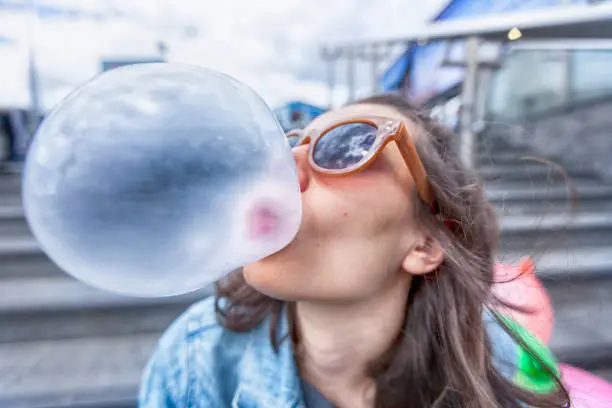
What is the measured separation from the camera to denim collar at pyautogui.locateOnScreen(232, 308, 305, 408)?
2.55 feet

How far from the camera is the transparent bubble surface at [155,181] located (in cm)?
40

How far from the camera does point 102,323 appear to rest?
1523 mm

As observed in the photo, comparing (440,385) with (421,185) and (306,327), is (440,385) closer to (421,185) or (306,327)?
(306,327)

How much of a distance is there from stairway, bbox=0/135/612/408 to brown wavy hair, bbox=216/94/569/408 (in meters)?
0.28

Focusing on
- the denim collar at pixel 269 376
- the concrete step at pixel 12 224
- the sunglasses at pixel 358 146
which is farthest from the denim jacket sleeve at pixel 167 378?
the concrete step at pixel 12 224

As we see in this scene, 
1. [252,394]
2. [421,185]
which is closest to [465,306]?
[421,185]

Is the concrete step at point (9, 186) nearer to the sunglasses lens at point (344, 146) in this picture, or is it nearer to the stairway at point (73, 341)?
the stairway at point (73, 341)

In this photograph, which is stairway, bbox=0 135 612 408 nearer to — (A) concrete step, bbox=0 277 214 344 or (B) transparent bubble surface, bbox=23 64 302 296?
(A) concrete step, bbox=0 277 214 344

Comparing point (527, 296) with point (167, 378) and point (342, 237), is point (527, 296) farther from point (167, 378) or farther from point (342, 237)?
point (167, 378)

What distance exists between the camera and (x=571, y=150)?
11.0ft

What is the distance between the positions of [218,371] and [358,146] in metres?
0.51

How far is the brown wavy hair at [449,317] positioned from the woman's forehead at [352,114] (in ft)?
0.09

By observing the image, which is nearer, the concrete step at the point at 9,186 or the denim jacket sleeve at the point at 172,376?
the denim jacket sleeve at the point at 172,376

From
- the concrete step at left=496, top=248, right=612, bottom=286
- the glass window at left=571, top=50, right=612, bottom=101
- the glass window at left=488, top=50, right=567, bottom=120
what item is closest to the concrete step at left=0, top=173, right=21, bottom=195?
the concrete step at left=496, top=248, right=612, bottom=286
